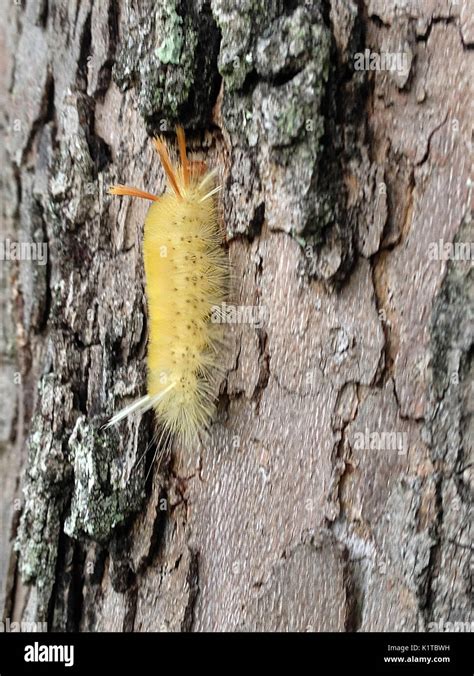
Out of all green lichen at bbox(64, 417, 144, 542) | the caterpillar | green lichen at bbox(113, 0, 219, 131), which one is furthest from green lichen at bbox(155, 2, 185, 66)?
green lichen at bbox(64, 417, 144, 542)

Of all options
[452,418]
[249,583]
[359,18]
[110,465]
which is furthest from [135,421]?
[359,18]

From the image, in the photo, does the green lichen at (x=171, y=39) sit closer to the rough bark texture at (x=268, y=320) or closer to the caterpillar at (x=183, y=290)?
the rough bark texture at (x=268, y=320)

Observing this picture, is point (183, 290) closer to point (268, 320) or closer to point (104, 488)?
point (268, 320)

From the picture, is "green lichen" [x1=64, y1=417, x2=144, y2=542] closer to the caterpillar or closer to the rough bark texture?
the rough bark texture

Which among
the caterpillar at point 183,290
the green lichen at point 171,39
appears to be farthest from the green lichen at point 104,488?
the green lichen at point 171,39

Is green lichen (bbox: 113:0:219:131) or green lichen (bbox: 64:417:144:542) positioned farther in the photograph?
green lichen (bbox: 64:417:144:542)
